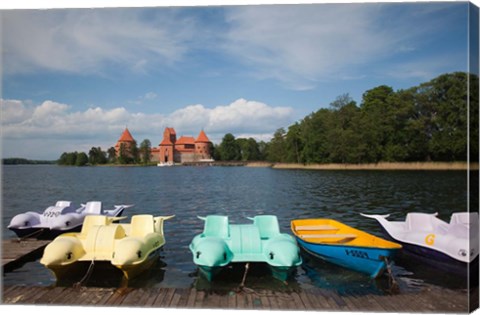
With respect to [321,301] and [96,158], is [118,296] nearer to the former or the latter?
[321,301]

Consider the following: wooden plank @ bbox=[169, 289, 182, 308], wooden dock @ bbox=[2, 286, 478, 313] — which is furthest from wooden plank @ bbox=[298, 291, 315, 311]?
wooden plank @ bbox=[169, 289, 182, 308]

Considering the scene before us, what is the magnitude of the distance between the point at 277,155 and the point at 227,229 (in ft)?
92.4

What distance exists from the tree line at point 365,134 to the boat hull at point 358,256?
6750 mm

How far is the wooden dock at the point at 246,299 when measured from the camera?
12.3ft

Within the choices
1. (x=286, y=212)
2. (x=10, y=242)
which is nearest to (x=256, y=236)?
(x=10, y=242)

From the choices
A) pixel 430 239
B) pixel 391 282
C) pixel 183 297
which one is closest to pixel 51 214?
pixel 183 297

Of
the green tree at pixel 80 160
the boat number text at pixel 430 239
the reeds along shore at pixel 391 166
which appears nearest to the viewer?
the boat number text at pixel 430 239

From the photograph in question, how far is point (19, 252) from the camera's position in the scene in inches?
232

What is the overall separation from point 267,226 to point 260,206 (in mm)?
6657

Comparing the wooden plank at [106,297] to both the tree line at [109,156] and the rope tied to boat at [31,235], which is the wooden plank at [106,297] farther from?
the tree line at [109,156]

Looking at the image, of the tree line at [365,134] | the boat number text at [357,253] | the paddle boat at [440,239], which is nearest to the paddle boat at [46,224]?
the boat number text at [357,253]

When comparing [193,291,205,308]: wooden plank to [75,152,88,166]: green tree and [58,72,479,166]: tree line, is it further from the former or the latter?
[75,152,88,166]: green tree

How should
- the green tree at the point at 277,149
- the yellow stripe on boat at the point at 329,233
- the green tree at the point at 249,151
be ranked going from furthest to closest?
the green tree at the point at 277,149
the green tree at the point at 249,151
the yellow stripe on boat at the point at 329,233

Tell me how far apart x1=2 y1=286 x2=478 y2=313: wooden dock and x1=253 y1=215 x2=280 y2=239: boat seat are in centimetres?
136
